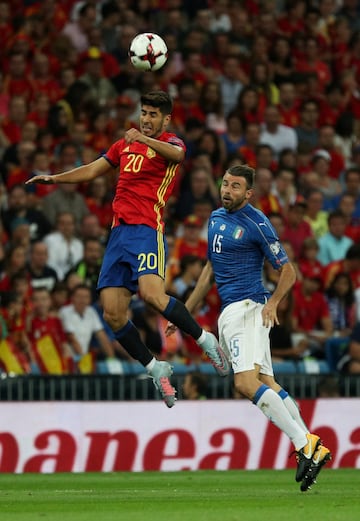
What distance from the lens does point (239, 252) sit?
12305mm

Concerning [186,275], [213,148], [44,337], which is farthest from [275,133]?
[44,337]

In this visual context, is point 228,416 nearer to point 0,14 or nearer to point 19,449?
point 19,449

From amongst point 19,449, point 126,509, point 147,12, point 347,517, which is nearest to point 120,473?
point 19,449

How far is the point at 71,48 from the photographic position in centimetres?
2147

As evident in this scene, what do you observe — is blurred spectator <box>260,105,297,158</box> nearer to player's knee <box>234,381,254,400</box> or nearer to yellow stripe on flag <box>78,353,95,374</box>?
yellow stripe on flag <box>78,353,95,374</box>

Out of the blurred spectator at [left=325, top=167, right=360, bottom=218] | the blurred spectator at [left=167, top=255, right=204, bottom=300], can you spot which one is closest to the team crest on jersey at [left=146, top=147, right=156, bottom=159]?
the blurred spectator at [left=167, top=255, right=204, bottom=300]

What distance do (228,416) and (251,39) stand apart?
31.4 ft

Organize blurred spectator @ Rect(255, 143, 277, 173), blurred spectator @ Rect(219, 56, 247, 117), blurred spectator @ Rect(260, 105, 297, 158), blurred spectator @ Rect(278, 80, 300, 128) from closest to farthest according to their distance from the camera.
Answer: blurred spectator @ Rect(255, 143, 277, 173), blurred spectator @ Rect(260, 105, 297, 158), blurred spectator @ Rect(219, 56, 247, 117), blurred spectator @ Rect(278, 80, 300, 128)

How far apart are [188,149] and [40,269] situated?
391 centimetres

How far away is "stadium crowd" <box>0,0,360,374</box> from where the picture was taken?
17109 mm

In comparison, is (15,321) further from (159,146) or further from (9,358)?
(159,146)

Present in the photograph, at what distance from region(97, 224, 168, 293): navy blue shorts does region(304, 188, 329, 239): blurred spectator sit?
331 inches

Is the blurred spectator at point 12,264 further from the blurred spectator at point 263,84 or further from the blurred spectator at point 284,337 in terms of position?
the blurred spectator at point 263,84

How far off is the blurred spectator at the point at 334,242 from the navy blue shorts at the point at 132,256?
7.98 m
